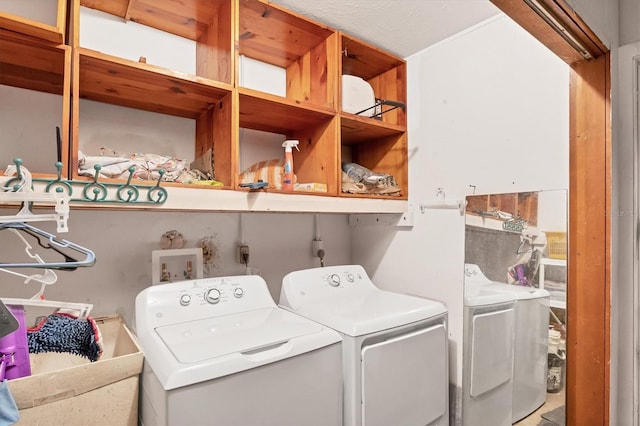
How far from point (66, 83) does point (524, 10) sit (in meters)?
1.39

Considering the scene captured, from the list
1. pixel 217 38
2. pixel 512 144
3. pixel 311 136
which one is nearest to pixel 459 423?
pixel 512 144

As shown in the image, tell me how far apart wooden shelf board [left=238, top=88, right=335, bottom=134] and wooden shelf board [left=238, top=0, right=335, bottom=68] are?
0.39 metres

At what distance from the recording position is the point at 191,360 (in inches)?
39.2

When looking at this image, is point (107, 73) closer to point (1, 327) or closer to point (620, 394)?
point (1, 327)

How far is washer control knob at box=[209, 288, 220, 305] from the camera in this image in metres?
1.42

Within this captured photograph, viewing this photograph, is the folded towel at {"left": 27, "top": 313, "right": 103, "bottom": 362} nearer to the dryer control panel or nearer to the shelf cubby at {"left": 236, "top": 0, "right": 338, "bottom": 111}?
the dryer control panel

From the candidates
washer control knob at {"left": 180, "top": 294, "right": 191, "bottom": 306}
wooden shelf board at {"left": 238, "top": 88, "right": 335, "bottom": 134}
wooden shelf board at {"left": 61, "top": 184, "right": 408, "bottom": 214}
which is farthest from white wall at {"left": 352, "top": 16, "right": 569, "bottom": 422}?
washer control knob at {"left": 180, "top": 294, "right": 191, "bottom": 306}

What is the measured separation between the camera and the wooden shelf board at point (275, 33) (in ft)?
5.03

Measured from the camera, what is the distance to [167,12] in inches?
59.3

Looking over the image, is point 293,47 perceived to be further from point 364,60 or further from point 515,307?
point 515,307

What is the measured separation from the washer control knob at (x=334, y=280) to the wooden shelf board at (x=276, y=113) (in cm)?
83

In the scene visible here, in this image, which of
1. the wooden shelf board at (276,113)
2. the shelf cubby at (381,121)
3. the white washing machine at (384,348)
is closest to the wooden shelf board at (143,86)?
the wooden shelf board at (276,113)

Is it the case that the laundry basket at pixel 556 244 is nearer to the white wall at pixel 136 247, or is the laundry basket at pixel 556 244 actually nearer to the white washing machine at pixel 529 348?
the white washing machine at pixel 529 348

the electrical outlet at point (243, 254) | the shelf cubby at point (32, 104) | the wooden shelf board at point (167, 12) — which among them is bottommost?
the electrical outlet at point (243, 254)
